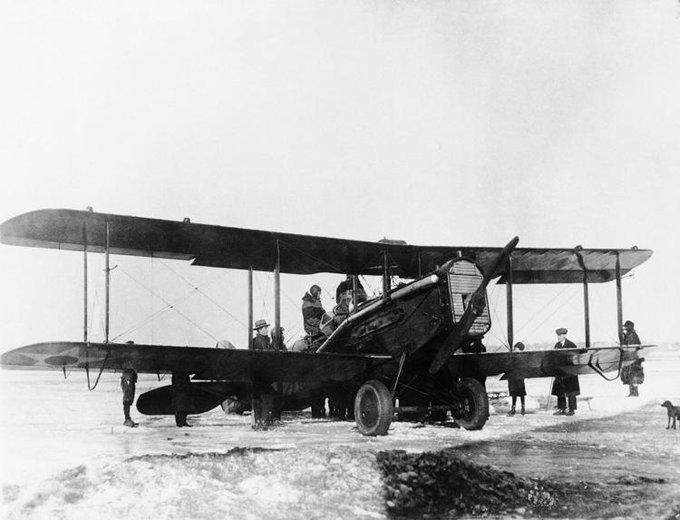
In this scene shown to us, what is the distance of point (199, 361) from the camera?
379 inches

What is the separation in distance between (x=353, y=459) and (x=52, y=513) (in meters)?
2.87

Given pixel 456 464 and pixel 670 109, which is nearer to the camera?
pixel 456 464

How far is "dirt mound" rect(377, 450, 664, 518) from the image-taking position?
5.32 meters

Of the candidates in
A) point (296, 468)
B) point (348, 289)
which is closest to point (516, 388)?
point (348, 289)

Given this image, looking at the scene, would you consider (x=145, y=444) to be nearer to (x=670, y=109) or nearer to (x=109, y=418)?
(x=109, y=418)

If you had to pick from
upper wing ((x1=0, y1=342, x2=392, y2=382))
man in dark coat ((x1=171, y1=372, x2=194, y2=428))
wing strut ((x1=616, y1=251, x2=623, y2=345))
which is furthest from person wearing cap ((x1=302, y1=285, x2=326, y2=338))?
wing strut ((x1=616, y1=251, x2=623, y2=345))

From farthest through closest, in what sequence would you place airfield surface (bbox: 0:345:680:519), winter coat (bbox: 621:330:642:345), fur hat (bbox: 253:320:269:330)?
winter coat (bbox: 621:330:642:345)
fur hat (bbox: 253:320:269:330)
airfield surface (bbox: 0:345:680:519)

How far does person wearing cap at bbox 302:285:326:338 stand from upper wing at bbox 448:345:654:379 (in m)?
3.21

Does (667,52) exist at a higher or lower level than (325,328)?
higher

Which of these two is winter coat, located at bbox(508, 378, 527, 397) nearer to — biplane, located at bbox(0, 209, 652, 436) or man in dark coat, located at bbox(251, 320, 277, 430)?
biplane, located at bbox(0, 209, 652, 436)

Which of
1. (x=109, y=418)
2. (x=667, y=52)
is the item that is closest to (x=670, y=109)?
(x=667, y=52)

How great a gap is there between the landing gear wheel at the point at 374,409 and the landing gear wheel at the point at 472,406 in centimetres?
158

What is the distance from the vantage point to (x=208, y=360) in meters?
9.66

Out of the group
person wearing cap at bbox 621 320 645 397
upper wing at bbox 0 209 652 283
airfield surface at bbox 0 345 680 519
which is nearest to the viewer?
airfield surface at bbox 0 345 680 519
